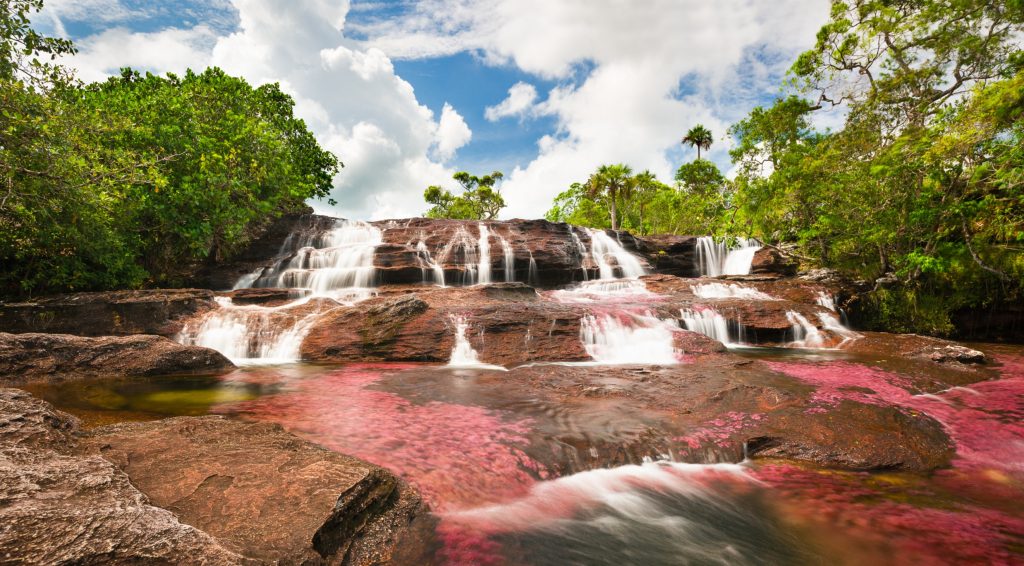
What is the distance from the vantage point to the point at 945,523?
3.26 metres

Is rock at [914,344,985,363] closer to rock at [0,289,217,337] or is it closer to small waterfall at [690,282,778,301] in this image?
small waterfall at [690,282,778,301]

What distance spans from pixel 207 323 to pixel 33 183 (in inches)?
184

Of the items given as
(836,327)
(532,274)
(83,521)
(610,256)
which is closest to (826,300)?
(836,327)

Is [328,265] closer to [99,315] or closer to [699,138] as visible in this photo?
[99,315]

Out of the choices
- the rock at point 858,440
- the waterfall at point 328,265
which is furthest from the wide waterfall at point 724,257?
the waterfall at point 328,265

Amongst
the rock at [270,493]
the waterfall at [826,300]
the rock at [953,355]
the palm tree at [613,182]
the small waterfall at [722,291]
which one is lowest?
the rock at [270,493]

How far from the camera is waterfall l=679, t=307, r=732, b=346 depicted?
39.1 ft

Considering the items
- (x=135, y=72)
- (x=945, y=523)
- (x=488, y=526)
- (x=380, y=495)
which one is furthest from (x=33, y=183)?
(x=135, y=72)

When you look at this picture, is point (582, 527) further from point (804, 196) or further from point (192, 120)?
point (192, 120)

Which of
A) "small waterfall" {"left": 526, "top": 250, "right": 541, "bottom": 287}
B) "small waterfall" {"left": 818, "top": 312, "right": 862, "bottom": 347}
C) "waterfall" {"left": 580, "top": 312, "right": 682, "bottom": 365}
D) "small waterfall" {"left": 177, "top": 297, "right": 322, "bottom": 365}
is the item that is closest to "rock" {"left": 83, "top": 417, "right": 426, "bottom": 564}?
"small waterfall" {"left": 177, "top": 297, "right": 322, "bottom": 365}

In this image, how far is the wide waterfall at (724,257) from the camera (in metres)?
22.3

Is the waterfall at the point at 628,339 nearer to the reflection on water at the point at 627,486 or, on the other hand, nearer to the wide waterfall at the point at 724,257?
the reflection on water at the point at 627,486

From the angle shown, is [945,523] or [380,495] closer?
[380,495]

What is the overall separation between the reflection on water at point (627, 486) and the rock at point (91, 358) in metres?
1.06
